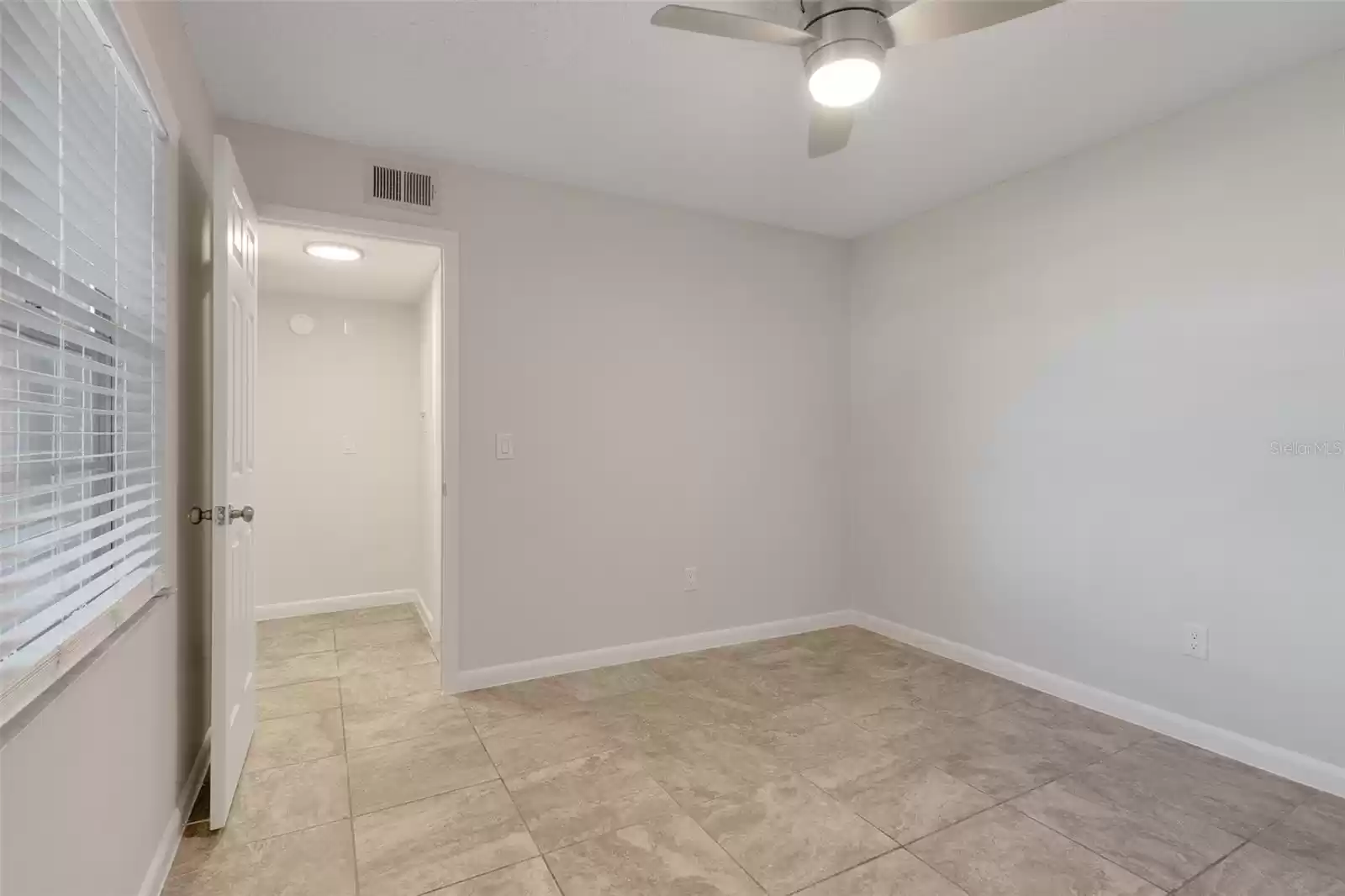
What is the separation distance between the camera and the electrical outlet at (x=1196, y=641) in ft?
8.10

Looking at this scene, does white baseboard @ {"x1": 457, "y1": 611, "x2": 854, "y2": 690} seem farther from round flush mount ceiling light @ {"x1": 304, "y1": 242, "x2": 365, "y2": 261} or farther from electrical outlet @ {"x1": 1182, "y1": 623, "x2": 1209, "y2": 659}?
round flush mount ceiling light @ {"x1": 304, "y1": 242, "x2": 365, "y2": 261}

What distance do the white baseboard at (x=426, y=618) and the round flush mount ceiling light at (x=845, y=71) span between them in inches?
126

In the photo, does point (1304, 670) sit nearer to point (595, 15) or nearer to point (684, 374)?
point (684, 374)

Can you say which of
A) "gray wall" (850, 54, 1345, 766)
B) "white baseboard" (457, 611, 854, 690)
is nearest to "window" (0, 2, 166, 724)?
"white baseboard" (457, 611, 854, 690)

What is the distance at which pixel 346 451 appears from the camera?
4488 millimetres

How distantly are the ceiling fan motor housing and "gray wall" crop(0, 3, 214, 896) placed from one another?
160 cm

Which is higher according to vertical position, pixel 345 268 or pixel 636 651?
pixel 345 268

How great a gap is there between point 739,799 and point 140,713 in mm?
1648

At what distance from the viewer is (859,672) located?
10.5 ft

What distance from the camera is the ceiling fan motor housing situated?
67.8 inches

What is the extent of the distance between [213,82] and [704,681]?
3.06 m

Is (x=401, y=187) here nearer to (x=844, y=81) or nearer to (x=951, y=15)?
(x=844, y=81)

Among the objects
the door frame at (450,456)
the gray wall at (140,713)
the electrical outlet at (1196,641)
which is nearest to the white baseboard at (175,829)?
the gray wall at (140,713)

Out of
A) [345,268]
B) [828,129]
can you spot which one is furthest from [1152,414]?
[345,268]
